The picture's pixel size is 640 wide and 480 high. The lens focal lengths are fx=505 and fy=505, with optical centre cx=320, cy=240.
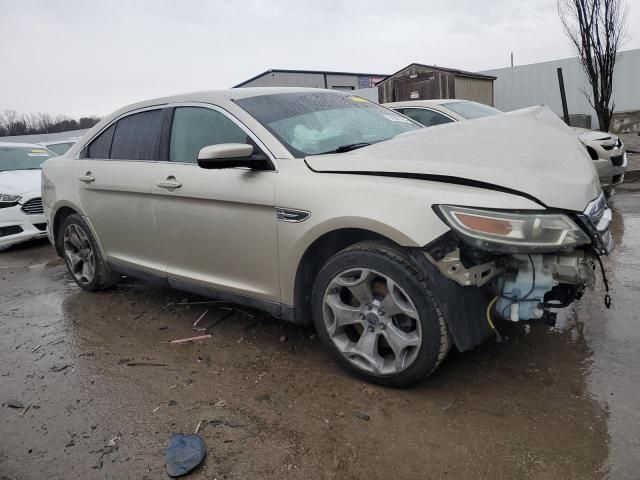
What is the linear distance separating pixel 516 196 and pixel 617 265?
9.10ft

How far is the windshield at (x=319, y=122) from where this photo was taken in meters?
3.09

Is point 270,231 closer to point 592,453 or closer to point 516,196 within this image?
point 516,196

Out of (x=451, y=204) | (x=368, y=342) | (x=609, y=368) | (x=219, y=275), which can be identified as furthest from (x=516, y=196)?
(x=219, y=275)

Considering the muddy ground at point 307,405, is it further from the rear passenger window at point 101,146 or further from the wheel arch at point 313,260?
the rear passenger window at point 101,146

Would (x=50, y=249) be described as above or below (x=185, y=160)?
below

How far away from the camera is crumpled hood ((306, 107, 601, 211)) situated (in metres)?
2.35

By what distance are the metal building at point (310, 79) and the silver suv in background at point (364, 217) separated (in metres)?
25.0

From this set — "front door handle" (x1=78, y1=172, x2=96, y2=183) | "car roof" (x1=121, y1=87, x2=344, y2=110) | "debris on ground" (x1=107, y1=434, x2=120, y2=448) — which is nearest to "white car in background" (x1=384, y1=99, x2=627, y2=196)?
"car roof" (x1=121, y1=87, x2=344, y2=110)

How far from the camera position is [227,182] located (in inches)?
123

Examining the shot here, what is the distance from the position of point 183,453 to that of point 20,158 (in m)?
8.16

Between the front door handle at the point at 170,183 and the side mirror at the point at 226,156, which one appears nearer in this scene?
the side mirror at the point at 226,156

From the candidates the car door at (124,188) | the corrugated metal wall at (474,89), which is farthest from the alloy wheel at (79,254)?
the corrugated metal wall at (474,89)

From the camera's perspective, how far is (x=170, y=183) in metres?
3.50

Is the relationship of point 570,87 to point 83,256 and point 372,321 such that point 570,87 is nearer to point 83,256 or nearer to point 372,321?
point 83,256
